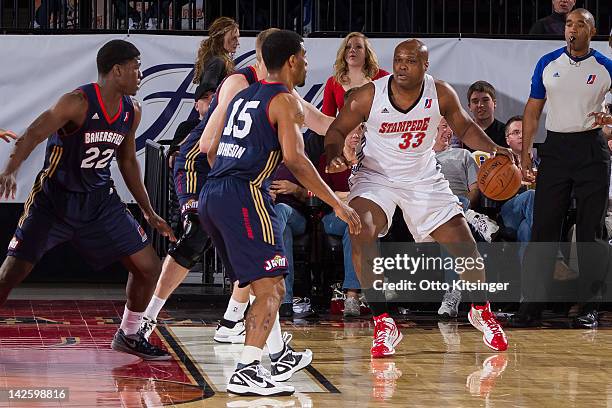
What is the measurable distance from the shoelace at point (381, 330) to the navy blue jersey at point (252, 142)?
62.1 inches

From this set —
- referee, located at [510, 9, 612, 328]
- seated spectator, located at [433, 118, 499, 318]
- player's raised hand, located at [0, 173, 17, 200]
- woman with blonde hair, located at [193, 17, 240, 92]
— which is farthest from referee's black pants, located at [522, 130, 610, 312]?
player's raised hand, located at [0, 173, 17, 200]

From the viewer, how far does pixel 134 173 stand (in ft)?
22.1

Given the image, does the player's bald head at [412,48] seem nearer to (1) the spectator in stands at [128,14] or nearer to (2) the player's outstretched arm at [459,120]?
(2) the player's outstretched arm at [459,120]

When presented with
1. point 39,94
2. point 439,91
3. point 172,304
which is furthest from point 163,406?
point 39,94

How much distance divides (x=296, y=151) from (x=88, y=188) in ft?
4.62

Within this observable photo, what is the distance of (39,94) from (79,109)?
3.88m

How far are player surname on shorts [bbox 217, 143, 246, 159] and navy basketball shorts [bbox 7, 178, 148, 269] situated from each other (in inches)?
36.6

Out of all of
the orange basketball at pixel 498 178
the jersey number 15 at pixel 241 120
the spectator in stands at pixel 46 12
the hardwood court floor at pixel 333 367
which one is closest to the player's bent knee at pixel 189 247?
the hardwood court floor at pixel 333 367

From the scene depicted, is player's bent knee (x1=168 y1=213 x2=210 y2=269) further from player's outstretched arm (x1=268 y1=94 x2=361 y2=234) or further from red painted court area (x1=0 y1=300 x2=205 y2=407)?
player's outstretched arm (x1=268 y1=94 x2=361 y2=234)

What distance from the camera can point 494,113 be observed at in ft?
32.9

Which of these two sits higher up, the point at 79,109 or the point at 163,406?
the point at 79,109

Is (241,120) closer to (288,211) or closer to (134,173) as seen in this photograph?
(134,173)

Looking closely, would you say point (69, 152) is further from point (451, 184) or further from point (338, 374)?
point (451, 184)

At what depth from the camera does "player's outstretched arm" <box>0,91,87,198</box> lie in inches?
232
